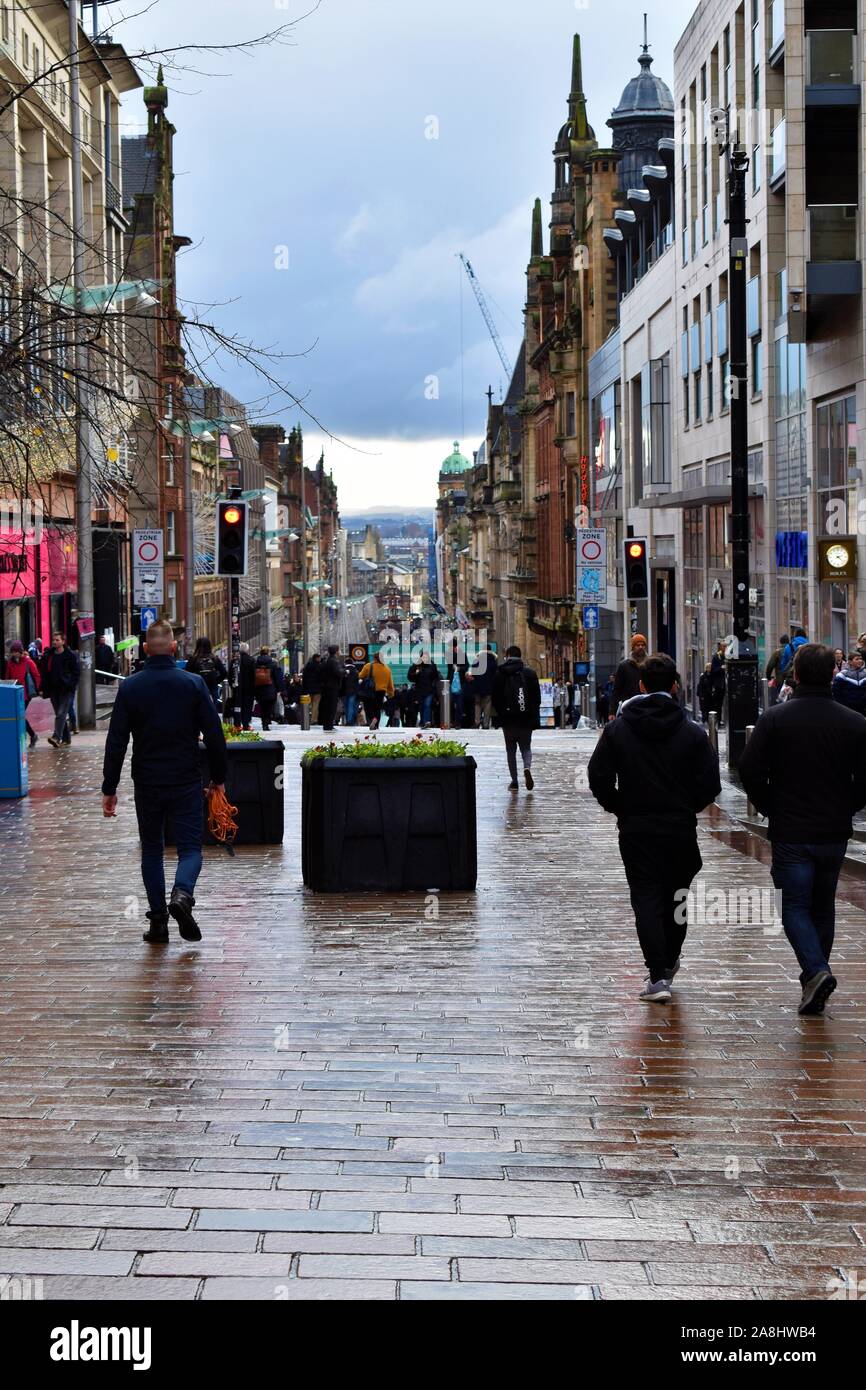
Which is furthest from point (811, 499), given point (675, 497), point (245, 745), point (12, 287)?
point (12, 287)

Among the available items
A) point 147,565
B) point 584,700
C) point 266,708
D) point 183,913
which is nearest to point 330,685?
point 266,708

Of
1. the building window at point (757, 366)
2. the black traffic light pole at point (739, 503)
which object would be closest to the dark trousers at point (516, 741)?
the black traffic light pole at point (739, 503)

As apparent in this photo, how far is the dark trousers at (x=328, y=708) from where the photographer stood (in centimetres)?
3180

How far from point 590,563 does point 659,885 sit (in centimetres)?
4207

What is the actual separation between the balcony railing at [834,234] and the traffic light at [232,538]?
34.5ft

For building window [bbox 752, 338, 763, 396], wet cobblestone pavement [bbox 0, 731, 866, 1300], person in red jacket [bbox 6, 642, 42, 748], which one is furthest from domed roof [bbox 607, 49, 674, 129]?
wet cobblestone pavement [bbox 0, 731, 866, 1300]

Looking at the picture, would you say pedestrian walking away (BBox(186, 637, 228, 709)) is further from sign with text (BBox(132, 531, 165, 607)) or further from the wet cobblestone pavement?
the wet cobblestone pavement

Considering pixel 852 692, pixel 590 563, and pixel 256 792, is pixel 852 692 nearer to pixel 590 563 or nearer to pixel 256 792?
pixel 256 792

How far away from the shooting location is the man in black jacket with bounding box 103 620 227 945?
33.0 ft

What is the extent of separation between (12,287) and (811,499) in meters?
22.5

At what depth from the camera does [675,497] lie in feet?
138

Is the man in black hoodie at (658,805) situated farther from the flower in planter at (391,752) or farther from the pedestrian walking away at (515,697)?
the pedestrian walking away at (515,697)
